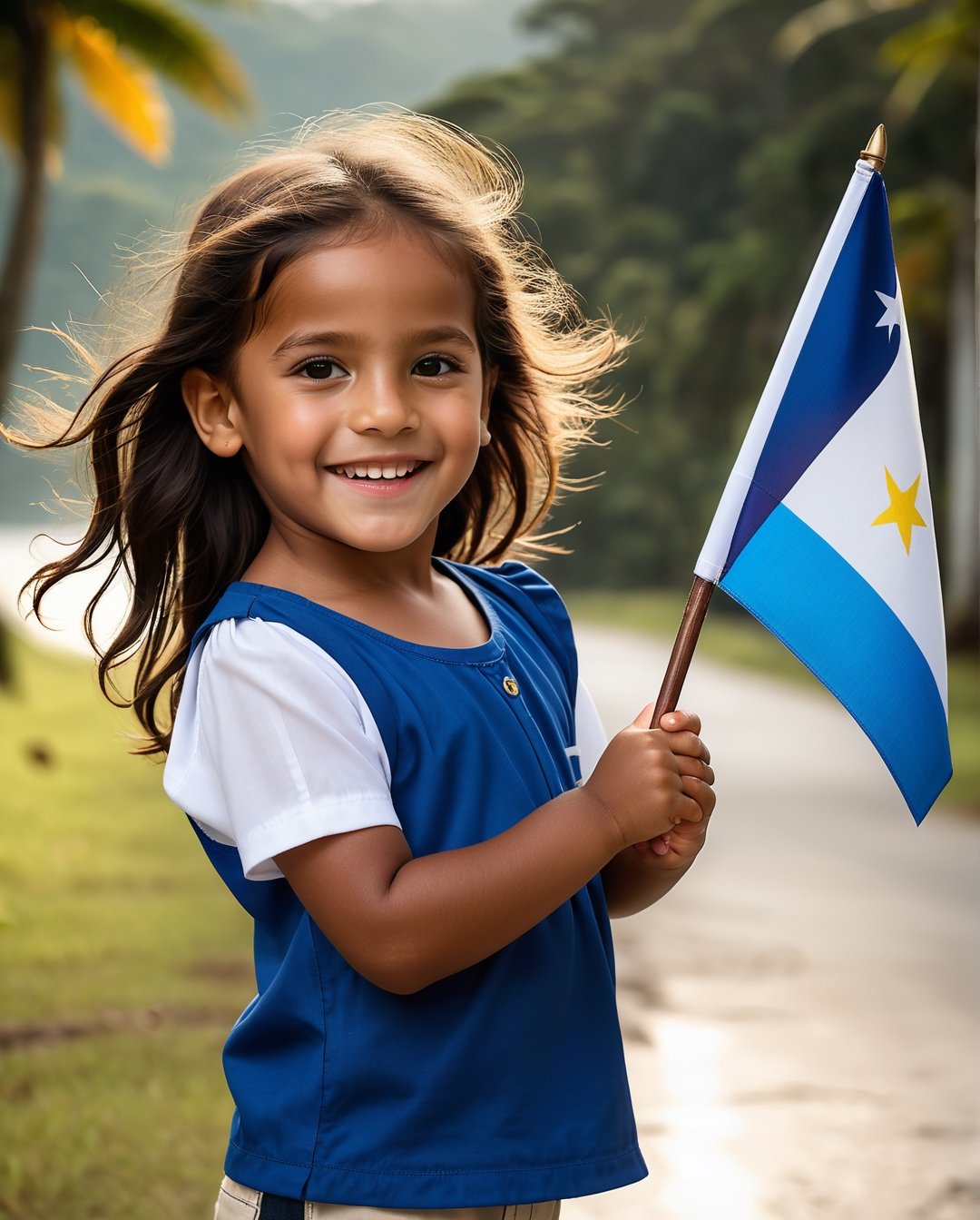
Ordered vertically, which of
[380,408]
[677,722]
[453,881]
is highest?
[380,408]

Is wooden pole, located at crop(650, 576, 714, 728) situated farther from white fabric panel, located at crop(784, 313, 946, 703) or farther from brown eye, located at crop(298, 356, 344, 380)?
brown eye, located at crop(298, 356, 344, 380)

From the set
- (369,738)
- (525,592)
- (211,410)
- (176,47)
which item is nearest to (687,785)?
(369,738)

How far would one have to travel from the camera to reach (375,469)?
1213 mm

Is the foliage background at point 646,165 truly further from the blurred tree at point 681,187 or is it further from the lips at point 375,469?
the lips at point 375,469

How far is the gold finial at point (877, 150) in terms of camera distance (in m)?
1.24

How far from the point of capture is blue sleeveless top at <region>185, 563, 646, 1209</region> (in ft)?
3.78

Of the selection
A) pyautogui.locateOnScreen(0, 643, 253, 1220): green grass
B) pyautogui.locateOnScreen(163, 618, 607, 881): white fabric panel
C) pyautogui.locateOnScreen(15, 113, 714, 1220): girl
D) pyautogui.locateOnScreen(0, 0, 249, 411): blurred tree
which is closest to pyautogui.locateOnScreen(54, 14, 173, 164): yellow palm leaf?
pyautogui.locateOnScreen(0, 0, 249, 411): blurred tree

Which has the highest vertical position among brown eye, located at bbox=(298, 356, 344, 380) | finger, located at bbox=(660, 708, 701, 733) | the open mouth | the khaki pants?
brown eye, located at bbox=(298, 356, 344, 380)

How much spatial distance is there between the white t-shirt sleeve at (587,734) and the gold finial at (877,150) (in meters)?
0.50

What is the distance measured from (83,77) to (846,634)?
28.9 feet

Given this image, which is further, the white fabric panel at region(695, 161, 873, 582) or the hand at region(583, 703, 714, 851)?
the white fabric panel at region(695, 161, 873, 582)

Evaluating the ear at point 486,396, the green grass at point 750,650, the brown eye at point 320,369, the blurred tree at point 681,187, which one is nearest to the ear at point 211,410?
the brown eye at point 320,369

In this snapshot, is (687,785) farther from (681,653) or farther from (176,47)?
(176,47)

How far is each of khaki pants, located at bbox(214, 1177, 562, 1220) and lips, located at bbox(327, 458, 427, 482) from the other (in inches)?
20.9
